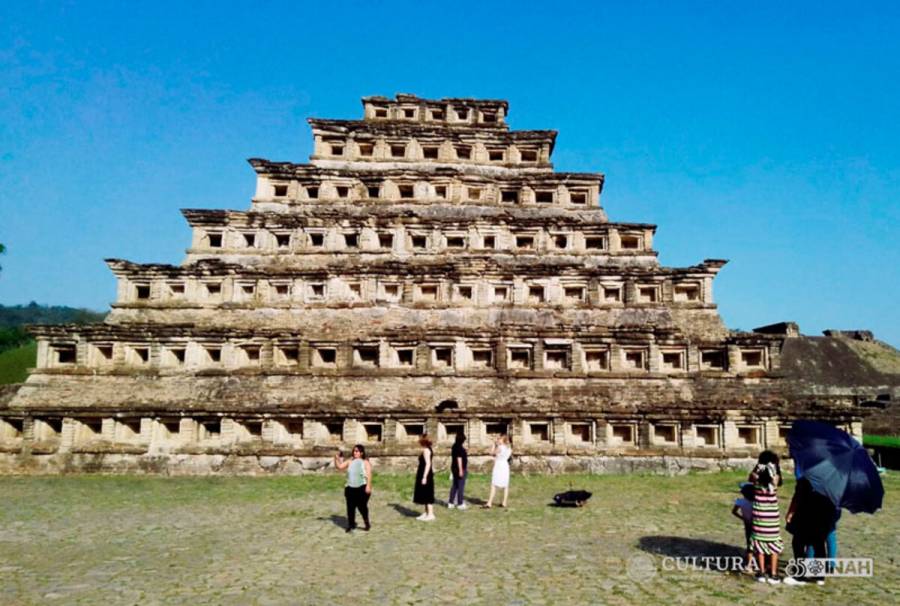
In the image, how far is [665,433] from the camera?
20031 mm

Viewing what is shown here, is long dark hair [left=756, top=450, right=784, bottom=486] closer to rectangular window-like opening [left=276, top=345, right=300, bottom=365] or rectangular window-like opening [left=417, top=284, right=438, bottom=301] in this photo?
rectangular window-like opening [left=417, top=284, right=438, bottom=301]

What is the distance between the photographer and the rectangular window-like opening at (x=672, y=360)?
A: 21438 millimetres

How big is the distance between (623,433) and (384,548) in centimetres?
1216

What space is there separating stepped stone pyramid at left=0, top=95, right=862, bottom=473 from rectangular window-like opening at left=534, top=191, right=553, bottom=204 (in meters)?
0.40

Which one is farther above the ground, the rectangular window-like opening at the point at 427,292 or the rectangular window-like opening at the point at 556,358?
the rectangular window-like opening at the point at 427,292

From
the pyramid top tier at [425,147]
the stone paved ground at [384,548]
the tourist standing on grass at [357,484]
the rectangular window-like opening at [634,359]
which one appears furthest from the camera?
the pyramid top tier at [425,147]

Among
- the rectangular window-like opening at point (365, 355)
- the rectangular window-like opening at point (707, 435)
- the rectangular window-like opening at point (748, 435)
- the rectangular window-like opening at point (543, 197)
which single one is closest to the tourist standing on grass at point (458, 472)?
the rectangular window-like opening at point (365, 355)

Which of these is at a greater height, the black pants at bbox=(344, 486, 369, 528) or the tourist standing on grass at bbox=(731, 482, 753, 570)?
the tourist standing on grass at bbox=(731, 482, 753, 570)

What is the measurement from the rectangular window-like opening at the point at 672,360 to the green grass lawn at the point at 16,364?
50235 millimetres

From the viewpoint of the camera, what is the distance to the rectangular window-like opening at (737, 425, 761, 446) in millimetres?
19734

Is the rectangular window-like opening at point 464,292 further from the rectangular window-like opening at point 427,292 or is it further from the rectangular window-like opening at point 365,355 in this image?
the rectangular window-like opening at point 365,355

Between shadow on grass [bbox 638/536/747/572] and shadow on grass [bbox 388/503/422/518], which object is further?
shadow on grass [bbox 388/503/422/518]

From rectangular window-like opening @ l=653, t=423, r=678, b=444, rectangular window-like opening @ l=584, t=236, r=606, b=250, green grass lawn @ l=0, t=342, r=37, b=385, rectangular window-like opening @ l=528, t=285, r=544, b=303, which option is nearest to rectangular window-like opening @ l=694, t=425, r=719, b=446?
rectangular window-like opening @ l=653, t=423, r=678, b=444

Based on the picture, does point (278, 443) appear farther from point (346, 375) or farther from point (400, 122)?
point (400, 122)
